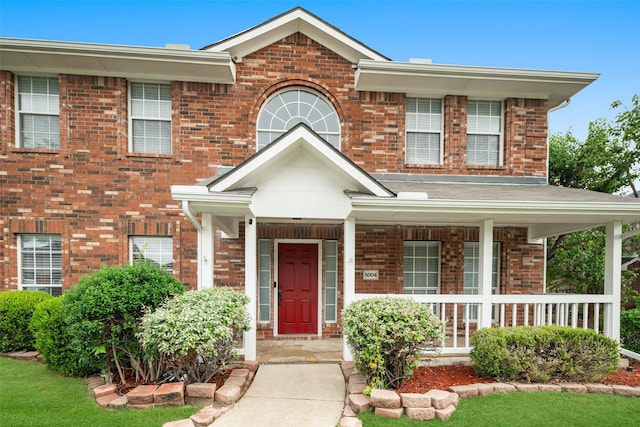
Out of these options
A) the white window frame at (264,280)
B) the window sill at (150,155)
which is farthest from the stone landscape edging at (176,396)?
the window sill at (150,155)

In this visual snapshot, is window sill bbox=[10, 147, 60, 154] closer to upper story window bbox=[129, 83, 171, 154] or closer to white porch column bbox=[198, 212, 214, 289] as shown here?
upper story window bbox=[129, 83, 171, 154]

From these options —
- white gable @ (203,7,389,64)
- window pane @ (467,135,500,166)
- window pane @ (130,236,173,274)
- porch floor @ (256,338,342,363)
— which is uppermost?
white gable @ (203,7,389,64)

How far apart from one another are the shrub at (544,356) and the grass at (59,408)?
171 inches

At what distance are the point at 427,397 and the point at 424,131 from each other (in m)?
6.00

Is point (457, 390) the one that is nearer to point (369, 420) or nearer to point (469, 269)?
point (369, 420)

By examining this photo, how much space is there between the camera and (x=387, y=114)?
787cm

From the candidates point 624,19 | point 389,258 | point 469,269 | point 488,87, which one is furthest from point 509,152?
point 624,19

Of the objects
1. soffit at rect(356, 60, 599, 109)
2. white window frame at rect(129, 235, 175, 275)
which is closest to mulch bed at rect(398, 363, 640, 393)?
white window frame at rect(129, 235, 175, 275)

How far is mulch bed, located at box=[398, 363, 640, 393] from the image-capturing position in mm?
4721

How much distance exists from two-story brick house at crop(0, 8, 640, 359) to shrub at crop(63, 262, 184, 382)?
1.82m

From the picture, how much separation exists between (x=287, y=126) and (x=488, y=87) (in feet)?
16.2

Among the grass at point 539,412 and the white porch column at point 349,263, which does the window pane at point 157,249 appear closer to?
the white porch column at point 349,263

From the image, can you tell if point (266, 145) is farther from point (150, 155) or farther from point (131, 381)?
point (131, 381)

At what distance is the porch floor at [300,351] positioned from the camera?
5969 mm
